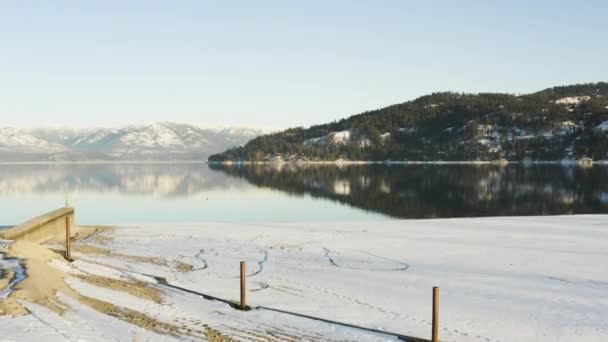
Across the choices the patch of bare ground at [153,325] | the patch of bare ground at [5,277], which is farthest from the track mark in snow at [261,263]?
the patch of bare ground at [5,277]

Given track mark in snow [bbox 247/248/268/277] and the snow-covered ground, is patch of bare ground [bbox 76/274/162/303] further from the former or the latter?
track mark in snow [bbox 247/248/268/277]

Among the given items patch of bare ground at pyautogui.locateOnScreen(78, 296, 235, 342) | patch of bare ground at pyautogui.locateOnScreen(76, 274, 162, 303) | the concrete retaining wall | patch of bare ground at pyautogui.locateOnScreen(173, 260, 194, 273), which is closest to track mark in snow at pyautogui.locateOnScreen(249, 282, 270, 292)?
patch of bare ground at pyautogui.locateOnScreen(76, 274, 162, 303)

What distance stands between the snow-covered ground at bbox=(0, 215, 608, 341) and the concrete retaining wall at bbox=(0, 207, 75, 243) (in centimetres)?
374

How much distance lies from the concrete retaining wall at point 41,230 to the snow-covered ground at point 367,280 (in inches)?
147

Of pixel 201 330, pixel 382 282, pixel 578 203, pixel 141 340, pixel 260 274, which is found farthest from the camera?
pixel 578 203

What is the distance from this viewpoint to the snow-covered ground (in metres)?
20.3

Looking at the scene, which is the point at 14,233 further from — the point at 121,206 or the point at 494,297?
the point at 121,206

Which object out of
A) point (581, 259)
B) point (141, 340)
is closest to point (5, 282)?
point (141, 340)

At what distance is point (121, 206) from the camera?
88125mm

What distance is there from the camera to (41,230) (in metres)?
40.9

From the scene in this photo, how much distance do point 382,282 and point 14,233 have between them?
2607cm

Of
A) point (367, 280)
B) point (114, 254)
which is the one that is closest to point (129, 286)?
point (114, 254)

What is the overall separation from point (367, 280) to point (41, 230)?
26554mm

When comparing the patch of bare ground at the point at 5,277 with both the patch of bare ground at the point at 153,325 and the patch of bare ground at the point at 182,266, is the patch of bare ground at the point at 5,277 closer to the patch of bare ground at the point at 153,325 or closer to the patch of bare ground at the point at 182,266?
the patch of bare ground at the point at 153,325
